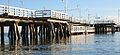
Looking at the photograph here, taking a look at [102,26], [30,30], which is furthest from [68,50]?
[102,26]

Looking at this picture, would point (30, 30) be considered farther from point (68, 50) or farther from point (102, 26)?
point (102, 26)

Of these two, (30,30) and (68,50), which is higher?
(30,30)

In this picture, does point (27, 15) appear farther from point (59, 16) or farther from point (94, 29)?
point (94, 29)

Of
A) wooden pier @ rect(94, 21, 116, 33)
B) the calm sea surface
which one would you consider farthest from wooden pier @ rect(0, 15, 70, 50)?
wooden pier @ rect(94, 21, 116, 33)

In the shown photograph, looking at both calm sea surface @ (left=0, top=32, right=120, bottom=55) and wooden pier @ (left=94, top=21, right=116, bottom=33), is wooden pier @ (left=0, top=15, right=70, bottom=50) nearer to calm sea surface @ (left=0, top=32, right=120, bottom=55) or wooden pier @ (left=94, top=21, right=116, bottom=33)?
calm sea surface @ (left=0, top=32, right=120, bottom=55)

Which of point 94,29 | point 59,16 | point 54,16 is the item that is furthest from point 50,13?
point 94,29

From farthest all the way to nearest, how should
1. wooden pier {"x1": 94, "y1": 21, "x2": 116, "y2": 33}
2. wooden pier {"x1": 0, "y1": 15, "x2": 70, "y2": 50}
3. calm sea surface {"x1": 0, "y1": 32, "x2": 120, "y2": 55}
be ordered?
1. wooden pier {"x1": 94, "y1": 21, "x2": 116, "y2": 33}
2. wooden pier {"x1": 0, "y1": 15, "x2": 70, "y2": 50}
3. calm sea surface {"x1": 0, "y1": 32, "x2": 120, "y2": 55}

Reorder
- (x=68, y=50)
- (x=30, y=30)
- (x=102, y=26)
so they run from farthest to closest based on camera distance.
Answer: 1. (x=102, y=26)
2. (x=30, y=30)
3. (x=68, y=50)

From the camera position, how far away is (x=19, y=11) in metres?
54.5

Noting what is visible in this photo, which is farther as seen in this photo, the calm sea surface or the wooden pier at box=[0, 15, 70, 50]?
the wooden pier at box=[0, 15, 70, 50]

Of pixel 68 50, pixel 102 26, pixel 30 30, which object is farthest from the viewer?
pixel 102 26

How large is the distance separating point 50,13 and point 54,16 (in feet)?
7.54

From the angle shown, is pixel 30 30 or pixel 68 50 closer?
pixel 68 50

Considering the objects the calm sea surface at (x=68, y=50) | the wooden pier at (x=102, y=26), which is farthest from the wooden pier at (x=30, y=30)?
the wooden pier at (x=102, y=26)
